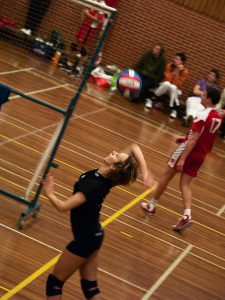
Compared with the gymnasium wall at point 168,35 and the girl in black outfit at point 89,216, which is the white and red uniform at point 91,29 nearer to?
the girl in black outfit at point 89,216

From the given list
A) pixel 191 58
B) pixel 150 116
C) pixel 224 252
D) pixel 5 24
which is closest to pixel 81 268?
pixel 224 252

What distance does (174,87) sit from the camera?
15984mm

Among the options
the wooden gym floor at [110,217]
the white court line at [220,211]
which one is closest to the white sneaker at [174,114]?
the wooden gym floor at [110,217]

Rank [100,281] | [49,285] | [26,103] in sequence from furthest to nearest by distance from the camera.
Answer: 1. [26,103]
2. [100,281]
3. [49,285]

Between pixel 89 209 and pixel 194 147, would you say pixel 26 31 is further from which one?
pixel 89 209

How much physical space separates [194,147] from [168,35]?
9337mm

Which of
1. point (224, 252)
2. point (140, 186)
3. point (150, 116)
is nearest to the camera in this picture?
point (224, 252)

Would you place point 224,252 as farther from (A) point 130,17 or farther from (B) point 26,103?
(A) point 130,17

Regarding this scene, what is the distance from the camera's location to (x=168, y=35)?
56.5 ft

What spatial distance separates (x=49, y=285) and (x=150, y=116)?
998 centimetres

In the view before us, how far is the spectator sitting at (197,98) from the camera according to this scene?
15.5 m

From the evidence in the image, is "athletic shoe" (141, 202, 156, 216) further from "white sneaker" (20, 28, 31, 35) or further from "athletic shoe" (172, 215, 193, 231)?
"white sneaker" (20, 28, 31, 35)

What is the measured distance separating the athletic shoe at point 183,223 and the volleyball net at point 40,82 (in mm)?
1958

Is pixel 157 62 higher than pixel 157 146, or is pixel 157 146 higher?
pixel 157 62
